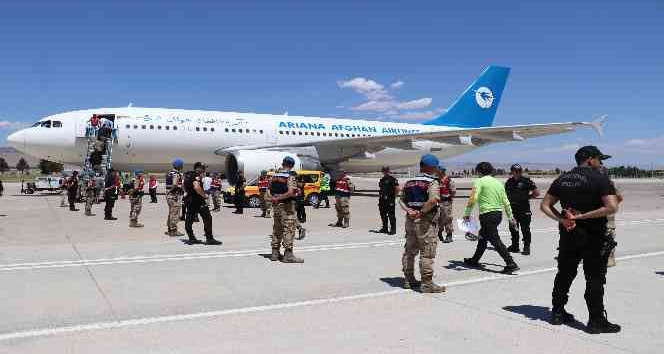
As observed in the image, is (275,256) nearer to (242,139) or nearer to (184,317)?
(184,317)

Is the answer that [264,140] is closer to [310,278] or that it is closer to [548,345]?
[310,278]

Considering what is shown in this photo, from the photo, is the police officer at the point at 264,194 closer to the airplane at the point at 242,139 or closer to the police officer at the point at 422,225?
the airplane at the point at 242,139

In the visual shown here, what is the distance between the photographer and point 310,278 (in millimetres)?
6930

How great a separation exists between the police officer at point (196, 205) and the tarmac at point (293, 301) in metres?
0.40

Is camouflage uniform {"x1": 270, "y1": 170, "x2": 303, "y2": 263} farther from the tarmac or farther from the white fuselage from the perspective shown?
the white fuselage

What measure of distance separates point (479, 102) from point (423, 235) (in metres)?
28.8

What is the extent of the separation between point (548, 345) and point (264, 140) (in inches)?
894

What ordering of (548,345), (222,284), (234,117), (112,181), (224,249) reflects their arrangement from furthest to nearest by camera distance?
(234,117)
(112,181)
(224,249)
(222,284)
(548,345)

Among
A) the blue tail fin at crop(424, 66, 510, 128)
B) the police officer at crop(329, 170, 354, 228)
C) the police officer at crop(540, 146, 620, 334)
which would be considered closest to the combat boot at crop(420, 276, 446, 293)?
the police officer at crop(540, 146, 620, 334)

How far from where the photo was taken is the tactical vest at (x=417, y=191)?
6.23m

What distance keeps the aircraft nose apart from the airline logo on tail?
24758 mm

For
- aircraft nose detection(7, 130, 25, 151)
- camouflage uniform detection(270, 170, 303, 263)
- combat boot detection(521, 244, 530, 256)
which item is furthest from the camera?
aircraft nose detection(7, 130, 25, 151)

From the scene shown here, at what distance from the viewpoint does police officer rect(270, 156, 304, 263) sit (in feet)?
26.6

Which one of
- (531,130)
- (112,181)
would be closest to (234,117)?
(112,181)
